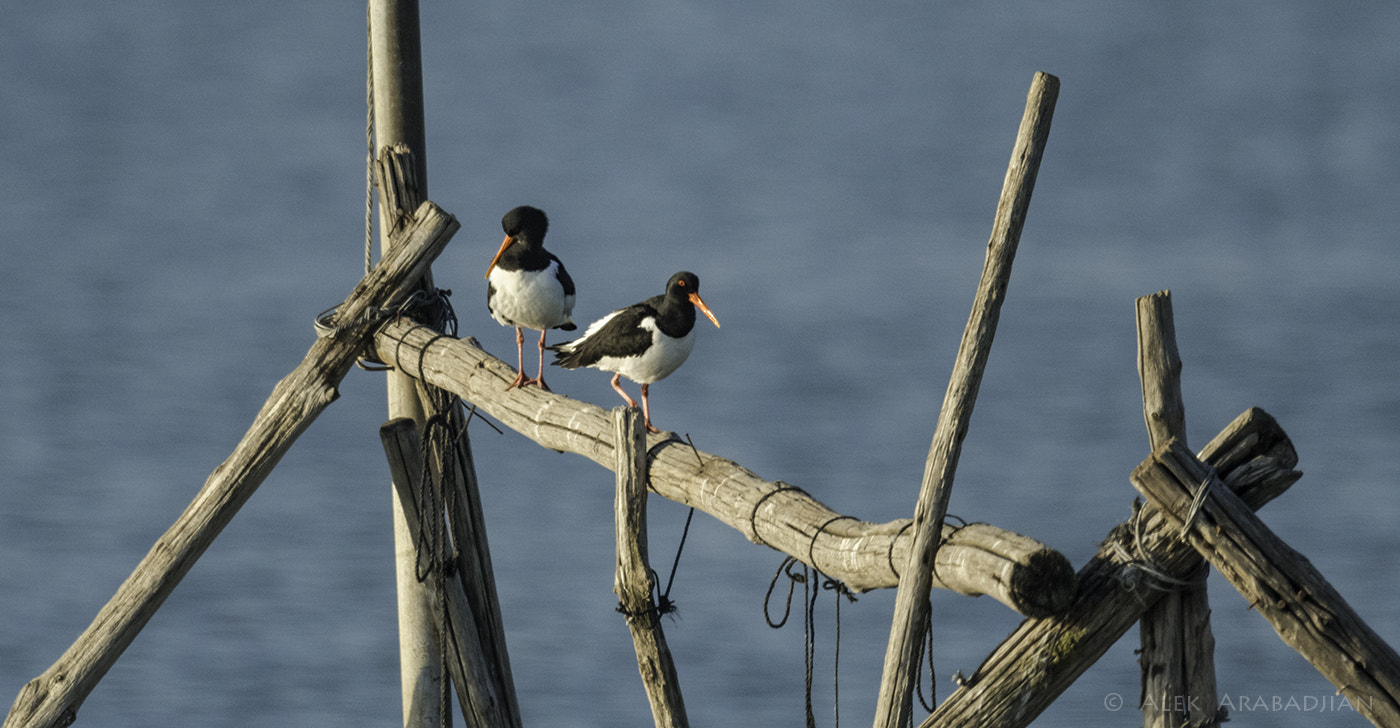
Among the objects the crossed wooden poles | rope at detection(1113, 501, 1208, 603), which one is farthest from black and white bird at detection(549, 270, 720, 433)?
rope at detection(1113, 501, 1208, 603)

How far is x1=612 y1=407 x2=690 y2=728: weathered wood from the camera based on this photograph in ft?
19.0

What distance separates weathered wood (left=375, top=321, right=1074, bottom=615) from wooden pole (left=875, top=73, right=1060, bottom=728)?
3.4 inches

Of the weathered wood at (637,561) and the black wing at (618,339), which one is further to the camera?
the black wing at (618,339)

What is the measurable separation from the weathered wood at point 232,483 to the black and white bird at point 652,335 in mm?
1064

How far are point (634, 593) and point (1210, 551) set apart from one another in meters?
2.14

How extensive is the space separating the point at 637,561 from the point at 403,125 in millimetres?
3515

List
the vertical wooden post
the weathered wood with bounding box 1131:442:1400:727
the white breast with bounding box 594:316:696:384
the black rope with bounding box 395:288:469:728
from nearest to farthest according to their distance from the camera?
the weathered wood with bounding box 1131:442:1400:727
the white breast with bounding box 594:316:696:384
the black rope with bounding box 395:288:469:728
the vertical wooden post

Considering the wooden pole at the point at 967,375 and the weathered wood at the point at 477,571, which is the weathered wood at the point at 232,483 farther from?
the wooden pole at the point at 967,375

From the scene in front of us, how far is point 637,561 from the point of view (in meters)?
5.79

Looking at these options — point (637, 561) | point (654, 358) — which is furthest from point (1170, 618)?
point (654, 358)

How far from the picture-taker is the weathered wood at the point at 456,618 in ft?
25.4

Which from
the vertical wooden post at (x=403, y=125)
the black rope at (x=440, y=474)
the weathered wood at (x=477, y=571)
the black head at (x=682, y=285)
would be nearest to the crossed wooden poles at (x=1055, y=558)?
the black head at (x=682, y=285)

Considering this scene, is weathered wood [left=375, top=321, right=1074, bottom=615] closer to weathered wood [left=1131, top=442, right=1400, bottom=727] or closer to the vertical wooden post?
weathered wood [left=1131, top=442, right=1400, bottom=727]

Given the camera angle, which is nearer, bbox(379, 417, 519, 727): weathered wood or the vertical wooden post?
bbox(379, 417, 519, 727): weathered wood
